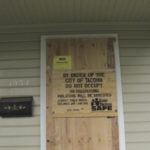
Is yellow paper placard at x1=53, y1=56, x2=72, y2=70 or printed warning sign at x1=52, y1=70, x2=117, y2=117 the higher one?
yellow paper placard at x1=53, y1=56, x2=72, y2=70

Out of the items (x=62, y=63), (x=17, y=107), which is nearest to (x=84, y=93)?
(x=62, y=63)

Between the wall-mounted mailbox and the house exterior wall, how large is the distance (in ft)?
0.24

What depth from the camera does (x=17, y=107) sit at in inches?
97.7

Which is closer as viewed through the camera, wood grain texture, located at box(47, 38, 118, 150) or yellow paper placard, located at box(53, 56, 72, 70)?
wood grain texture, located at box(47, 38, 118, 150)

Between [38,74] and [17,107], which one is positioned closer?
[17,107]

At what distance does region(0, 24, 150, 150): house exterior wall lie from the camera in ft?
8.07

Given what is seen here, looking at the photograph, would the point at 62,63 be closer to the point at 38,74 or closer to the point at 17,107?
the point at 38,74

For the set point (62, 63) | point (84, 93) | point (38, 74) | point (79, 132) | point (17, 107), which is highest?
point (62, 63)

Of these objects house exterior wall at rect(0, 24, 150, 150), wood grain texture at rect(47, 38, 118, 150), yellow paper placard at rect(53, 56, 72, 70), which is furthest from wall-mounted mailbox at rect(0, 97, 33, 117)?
yellow paper placard at rect(53, 56, 72, 70)

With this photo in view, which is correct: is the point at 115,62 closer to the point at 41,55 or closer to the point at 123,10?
the point at 123,10

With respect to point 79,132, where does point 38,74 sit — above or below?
above

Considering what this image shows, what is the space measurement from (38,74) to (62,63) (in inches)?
13.8

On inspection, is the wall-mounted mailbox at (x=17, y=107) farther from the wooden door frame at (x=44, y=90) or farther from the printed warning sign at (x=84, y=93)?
the printed warning sign at (x=84, y=93)

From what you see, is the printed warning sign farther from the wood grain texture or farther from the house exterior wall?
the house exterior wall
